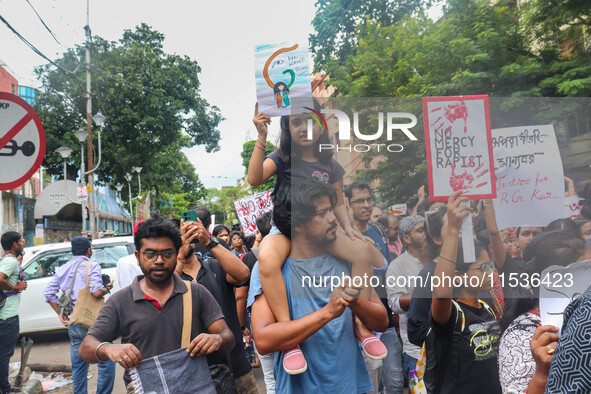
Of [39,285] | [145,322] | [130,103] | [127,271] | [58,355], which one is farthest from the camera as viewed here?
[130,103]

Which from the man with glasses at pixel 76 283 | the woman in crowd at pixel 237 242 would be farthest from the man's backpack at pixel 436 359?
the woman in crowd at pixel 237 242

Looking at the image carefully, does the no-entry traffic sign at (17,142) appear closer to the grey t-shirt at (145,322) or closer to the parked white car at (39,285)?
the grey t-shirt at (145,322)

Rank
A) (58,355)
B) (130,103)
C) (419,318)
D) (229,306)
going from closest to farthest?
(419,318) → (229,306) → (58,355) → (130,103)

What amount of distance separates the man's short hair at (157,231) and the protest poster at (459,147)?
1550mm

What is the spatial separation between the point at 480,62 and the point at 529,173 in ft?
8.02

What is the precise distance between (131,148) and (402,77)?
67.2ft

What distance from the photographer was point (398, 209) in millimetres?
1964

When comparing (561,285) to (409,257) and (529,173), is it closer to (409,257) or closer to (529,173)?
(529,173)

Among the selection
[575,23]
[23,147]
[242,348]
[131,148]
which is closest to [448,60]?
[575,23]

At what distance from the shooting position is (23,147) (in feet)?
14.0

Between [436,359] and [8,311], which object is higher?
[436,359]

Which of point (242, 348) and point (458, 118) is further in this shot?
point (242, 348)

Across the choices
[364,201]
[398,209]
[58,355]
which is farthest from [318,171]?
[58,355]

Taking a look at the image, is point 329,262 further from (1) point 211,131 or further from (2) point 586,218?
(1) point 211,131
